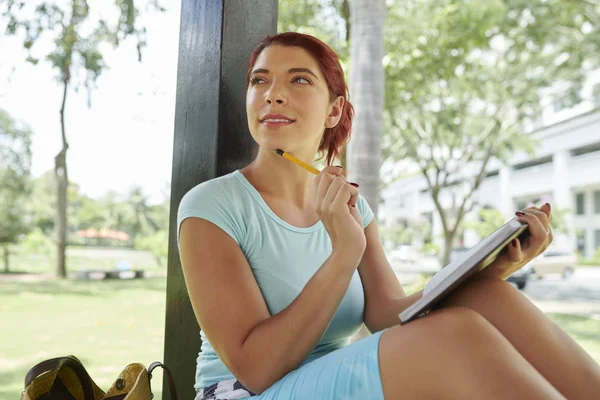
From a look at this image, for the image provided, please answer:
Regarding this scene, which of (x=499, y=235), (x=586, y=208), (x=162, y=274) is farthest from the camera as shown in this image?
(x=586, y=208)

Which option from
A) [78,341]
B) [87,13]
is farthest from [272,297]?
[78,341]

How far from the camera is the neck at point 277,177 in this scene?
1.55 m

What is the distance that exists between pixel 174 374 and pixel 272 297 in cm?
51

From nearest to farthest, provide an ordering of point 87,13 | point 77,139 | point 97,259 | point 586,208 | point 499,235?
point 499,235, point 87,13, point 77,139, point 97,259, point 586,208

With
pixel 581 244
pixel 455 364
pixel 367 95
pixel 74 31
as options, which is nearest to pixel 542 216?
pixel 455 364

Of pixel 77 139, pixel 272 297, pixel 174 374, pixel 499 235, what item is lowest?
pixel 174 374

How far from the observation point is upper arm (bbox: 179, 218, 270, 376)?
1.18 meters

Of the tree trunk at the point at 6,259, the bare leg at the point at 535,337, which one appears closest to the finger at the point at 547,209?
the bare leg at the point at 535,337

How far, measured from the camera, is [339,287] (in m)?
1.21

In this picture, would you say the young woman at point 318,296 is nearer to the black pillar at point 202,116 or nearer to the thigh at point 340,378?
the thigh at point 340,378

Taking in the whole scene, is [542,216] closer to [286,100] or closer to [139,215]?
[286,100]

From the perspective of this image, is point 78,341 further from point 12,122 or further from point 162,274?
point 162,274

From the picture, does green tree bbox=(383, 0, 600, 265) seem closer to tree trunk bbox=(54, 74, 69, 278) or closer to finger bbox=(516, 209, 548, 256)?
tree trunk bbox=(54, 74, 69, 278)

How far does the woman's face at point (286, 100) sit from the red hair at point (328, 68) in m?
0.02
